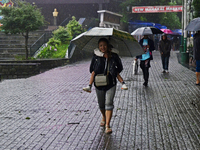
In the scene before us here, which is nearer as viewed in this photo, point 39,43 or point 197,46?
point 197,46

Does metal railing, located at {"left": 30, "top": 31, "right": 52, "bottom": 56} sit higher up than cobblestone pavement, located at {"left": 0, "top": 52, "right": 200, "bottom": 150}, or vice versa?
metal railing, located at {"left": 30, "top": 31, "right": 52, "bottom": 56}

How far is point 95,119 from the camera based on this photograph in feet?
22.8

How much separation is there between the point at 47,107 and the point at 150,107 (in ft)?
7.93

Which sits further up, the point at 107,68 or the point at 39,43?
the point at 39,43

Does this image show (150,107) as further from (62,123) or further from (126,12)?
(126,12)

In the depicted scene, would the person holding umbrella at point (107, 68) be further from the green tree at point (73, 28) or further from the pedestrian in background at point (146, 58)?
the green tree at point (73, 28)

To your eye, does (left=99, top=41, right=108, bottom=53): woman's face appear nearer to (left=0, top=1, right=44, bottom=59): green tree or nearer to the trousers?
the trousers

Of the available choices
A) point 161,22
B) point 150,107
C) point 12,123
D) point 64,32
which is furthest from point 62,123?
point 161,22

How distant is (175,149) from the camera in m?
5.09

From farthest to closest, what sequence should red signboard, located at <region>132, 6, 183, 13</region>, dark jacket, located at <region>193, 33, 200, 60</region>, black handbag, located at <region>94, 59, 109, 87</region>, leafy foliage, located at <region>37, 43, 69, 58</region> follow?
red signboard, located at <region>132, 6, 183, 13</region> < leafy foliage, located at <region>37, 43, 69, 58</region> < dark jacket, located at <region>193, 33, 200, 60</region> < black handbag, located at <region>94, 59, 109, 87</region>

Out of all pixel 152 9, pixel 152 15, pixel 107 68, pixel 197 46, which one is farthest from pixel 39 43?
pixel 107 68

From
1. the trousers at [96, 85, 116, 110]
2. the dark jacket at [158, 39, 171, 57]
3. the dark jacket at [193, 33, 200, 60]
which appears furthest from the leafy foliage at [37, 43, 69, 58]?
the trousers at [96, 85, 116, 110]

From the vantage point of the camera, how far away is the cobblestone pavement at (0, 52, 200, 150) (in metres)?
5.43

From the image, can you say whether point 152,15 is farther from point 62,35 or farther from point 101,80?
point 101,80
